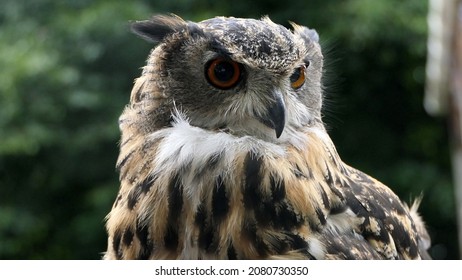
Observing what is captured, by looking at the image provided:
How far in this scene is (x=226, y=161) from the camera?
4.86 feet

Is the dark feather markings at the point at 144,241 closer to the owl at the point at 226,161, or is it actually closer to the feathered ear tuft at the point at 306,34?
the owl at the point at 226,161

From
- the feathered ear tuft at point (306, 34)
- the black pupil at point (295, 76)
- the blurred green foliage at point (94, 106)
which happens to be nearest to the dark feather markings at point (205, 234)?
the black pupil at point (295, 76)

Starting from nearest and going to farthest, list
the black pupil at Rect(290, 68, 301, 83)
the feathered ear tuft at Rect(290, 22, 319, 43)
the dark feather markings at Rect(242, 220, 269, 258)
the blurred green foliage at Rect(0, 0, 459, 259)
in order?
the dark feather markings at Rect(242, 220, 269, 258), the black pupil at Rect(290, 68, 301, 83), the feathered ear tuft at Rect(290, 22, 319, 43), the blurred green foliage at Rect(0, 0, 459, 259)

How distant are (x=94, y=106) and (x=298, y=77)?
2430 mm

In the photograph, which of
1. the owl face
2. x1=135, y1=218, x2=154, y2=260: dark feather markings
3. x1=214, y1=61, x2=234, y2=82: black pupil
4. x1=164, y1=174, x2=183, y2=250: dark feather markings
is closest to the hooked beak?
the owl face

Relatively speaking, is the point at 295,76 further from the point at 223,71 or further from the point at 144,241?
the point at 144,241

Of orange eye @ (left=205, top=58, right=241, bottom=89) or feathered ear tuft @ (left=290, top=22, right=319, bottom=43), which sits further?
feathered ear tuft @ (left=290, top=22, right=319, bottom=43)

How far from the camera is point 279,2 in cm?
403

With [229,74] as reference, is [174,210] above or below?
below

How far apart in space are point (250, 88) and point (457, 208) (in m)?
3.12

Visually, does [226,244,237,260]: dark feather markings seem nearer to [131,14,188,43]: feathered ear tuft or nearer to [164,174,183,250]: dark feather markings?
[164,174,183,250]: dark feather markings

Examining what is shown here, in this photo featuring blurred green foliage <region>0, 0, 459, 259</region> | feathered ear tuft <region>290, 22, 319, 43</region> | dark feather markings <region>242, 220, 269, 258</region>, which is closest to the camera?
dark feather markings <region>242, 220, 269, 258</region>

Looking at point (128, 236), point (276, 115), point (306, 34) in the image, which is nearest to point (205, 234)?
point (128, 236)

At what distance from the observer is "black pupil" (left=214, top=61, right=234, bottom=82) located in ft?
4.83
